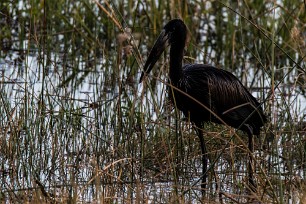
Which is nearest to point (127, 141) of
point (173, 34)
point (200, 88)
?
point (200, 88)

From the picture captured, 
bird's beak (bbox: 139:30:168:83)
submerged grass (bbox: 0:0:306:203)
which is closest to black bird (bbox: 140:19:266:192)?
bird's beak (bbox: 139:30:168:83)

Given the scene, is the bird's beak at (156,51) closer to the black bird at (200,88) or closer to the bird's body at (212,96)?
the black bird at (200,88)

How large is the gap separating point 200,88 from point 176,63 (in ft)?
0.76

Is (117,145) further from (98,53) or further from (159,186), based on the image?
(98,53)

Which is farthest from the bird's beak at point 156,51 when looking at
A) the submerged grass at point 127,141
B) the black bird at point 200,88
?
the submerged grass at point 127,141

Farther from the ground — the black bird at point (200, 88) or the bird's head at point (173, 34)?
the bird's head at point (173, 34)

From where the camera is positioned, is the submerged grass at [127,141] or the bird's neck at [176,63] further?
the bird's neck at [176,63]

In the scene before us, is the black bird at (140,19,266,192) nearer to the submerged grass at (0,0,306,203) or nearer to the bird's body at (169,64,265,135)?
the bird's body at (169,64,265,135)

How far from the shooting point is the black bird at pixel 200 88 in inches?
217

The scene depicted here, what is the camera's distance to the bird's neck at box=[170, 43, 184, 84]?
558 centimetres

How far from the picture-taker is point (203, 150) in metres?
5.72

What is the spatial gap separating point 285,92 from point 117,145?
2754 mm

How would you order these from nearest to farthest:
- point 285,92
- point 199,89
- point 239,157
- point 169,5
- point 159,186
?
point 159,186
point 199,89
point 239,157
point 285,92
point 169,5

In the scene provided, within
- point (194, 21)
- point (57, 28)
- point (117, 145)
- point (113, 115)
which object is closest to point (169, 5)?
point (194, 21)
